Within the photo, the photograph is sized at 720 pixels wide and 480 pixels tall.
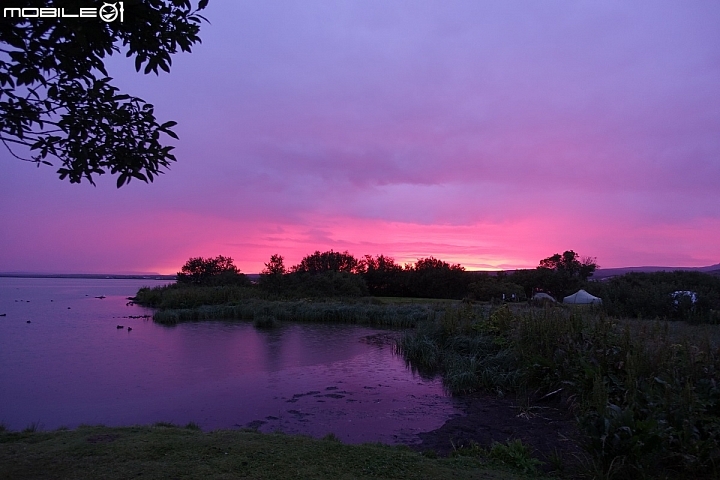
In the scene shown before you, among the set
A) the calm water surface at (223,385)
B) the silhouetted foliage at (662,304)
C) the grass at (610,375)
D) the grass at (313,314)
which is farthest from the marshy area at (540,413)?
the grass at (313,314)

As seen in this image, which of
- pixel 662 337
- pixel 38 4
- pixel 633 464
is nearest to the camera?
pixel 38 4

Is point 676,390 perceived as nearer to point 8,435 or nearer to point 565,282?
point 8,435

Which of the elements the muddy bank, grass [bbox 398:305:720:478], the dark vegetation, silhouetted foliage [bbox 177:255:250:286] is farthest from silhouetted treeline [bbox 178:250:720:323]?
the muddy bank

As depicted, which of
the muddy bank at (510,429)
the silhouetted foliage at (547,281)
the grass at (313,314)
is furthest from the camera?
the silhouetted foliage at (547,281)

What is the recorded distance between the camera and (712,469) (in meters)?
3.96

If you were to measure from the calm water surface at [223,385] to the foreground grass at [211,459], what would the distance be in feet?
5.49

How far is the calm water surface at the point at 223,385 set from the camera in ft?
22.5

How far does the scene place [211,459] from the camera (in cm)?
395

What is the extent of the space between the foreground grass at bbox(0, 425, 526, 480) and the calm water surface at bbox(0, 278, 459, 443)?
1674 mm

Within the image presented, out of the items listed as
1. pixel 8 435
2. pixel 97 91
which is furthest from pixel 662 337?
pixel 8 435

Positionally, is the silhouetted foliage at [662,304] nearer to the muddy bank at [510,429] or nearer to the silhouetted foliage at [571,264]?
the muddy bank at [510,429]

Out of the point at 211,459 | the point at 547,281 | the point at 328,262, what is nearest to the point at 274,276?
the point at 328,262

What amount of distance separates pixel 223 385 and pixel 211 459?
18.5 ft

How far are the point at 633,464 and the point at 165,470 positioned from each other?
373 cm
